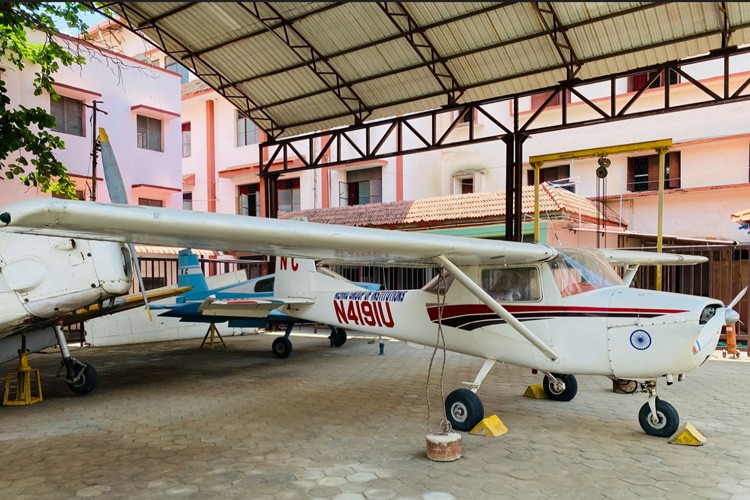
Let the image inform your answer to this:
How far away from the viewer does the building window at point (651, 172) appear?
19156 millimetres

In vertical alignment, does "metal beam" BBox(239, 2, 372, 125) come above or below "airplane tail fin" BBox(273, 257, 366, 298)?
above

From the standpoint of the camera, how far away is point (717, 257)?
1496 cm

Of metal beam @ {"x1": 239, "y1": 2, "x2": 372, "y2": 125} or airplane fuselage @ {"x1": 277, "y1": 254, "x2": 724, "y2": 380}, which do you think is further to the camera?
metal beam @ {"x1": 239, "y1": 2, "x2": 372, "y2": 125}

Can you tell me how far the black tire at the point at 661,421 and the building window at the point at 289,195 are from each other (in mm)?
21757

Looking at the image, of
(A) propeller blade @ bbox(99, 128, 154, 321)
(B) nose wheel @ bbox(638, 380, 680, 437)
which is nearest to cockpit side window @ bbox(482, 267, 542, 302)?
(B) nose wheel @ bbox(638, 380, 680, 437)

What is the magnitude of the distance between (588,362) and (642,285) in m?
10.7

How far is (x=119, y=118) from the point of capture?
19.2 meters

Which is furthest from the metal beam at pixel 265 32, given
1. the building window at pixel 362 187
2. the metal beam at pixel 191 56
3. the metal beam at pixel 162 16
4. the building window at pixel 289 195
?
the building window at pixel 289 195

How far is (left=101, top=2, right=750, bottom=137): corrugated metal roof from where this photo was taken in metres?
9.38

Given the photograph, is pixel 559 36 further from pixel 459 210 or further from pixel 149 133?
pixel 149 133

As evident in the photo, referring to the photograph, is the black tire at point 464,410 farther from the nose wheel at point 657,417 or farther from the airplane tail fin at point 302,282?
the airplane tail fin at point 302,282

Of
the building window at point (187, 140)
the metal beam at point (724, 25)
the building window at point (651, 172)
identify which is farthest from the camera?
the building window at point (187, 140)

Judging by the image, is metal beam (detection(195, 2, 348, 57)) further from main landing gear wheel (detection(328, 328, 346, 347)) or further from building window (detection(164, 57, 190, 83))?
building window (detection(164, 57, 190, 83))

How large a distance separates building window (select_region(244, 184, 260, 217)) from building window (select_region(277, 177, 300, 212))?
1177mm
